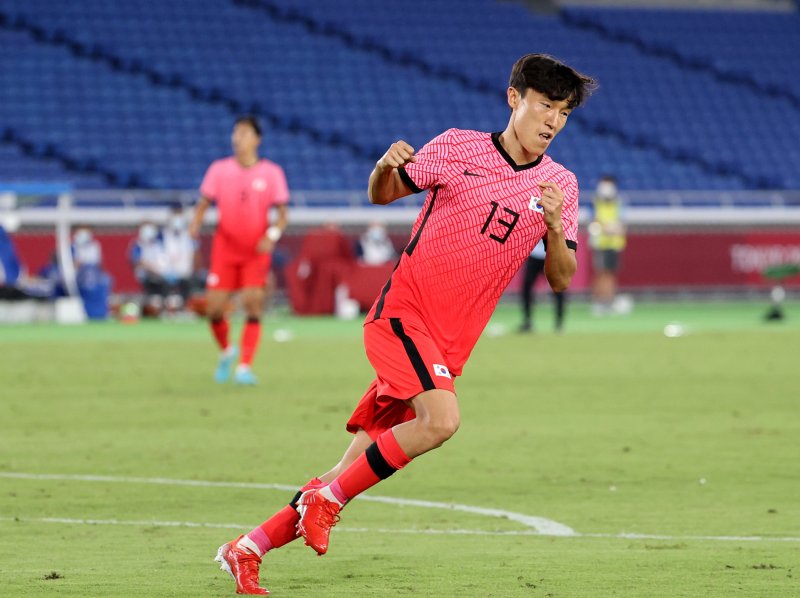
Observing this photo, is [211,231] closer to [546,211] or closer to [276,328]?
[276,328]

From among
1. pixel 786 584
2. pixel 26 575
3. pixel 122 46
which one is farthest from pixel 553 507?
pixel 122 46

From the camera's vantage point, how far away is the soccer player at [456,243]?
6102 millimetres

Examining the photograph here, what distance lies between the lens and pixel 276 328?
83.5 ft

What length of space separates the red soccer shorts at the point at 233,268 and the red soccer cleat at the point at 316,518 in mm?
9849

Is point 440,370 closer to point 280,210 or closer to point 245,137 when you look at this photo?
point 245,137

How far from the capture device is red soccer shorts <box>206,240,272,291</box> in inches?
618

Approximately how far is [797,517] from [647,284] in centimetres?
2559

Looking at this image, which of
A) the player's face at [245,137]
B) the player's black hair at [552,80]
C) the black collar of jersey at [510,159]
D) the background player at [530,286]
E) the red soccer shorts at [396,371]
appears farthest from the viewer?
the background player at [530,286]

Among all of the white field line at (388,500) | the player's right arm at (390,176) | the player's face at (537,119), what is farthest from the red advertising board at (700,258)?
the player's right arm at (390,176)

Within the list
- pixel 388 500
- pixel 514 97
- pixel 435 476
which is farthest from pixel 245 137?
pixel 514 97

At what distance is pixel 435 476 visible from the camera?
9.77 m

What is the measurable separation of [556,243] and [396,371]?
2.57 ft

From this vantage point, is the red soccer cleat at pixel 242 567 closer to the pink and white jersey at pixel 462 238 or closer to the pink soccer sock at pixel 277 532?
the pink soccer sock at pixel 277 532

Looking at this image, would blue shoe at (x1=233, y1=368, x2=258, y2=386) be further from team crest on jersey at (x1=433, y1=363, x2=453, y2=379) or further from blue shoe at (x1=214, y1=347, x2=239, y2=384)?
team crest on jersey at (x1=433, y1=363, x2=453, y2=379)
